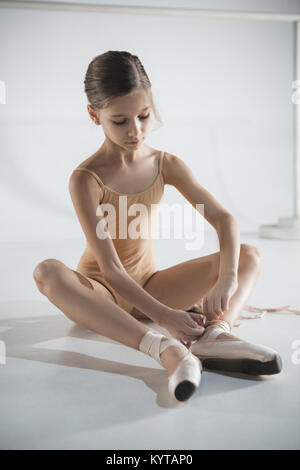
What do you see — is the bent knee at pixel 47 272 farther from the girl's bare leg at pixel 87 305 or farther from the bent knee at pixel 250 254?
the bent knee at pixel 250 254

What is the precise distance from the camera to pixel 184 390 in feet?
3.42

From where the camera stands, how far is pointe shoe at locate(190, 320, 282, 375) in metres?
1.14

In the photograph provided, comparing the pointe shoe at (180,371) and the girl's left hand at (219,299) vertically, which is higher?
the girl's left hand at (219,299)

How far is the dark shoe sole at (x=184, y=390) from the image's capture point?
1.04 metres

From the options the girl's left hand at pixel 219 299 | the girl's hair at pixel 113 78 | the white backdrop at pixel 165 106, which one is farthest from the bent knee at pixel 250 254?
the white backdrop at pixel 165 106

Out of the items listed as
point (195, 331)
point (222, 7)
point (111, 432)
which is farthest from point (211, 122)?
point (111, 432)

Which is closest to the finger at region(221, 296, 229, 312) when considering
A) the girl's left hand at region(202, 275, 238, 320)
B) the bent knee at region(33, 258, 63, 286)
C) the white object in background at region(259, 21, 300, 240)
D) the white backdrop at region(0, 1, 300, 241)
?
the girl's left hand at region(202, 275, 238, 320)

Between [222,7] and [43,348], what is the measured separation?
304 centimetres

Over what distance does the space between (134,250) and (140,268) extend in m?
0.05

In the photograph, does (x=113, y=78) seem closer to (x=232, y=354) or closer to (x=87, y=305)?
(x=87, y=305)

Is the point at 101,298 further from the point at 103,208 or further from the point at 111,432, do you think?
the point at 111,432

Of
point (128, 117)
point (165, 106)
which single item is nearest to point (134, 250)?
point (128, 117)

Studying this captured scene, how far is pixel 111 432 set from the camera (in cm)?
94

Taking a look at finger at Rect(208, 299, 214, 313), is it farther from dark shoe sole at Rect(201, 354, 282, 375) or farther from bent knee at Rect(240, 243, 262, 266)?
bent knee at Rect(240, 243, 262, 266)
